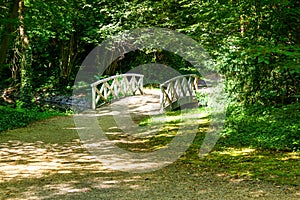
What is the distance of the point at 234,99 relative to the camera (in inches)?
337

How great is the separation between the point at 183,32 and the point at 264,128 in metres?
5.98

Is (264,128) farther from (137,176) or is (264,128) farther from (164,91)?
A: (164,91)

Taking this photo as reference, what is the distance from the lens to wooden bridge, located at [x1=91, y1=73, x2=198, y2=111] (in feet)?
37.3

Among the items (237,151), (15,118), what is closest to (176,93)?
(15,118)

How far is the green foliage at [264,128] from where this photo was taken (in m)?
6.41

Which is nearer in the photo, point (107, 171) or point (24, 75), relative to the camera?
point (107, 171)

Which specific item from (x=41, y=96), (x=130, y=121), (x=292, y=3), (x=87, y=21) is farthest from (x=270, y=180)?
(x=87, y=21)

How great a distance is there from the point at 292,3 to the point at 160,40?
27.1ft

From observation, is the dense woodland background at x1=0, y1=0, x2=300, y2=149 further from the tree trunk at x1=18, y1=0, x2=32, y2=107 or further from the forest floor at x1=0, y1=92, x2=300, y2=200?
the forest floor at x1=0, y1=92, x2=300, y2=200

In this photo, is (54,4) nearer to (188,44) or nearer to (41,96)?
(188,44)

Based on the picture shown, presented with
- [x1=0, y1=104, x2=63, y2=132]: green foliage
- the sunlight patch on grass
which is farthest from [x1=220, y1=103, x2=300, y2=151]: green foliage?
[x1=0, y1=104, x2=63, y2=132]: green foliage

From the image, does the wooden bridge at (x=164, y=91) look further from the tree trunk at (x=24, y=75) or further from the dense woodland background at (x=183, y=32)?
the tree trunk at (x=24, y=75)

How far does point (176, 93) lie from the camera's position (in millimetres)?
11914

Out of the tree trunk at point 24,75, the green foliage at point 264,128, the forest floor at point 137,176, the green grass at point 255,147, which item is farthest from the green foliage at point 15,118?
the green foliage at point 264,128
